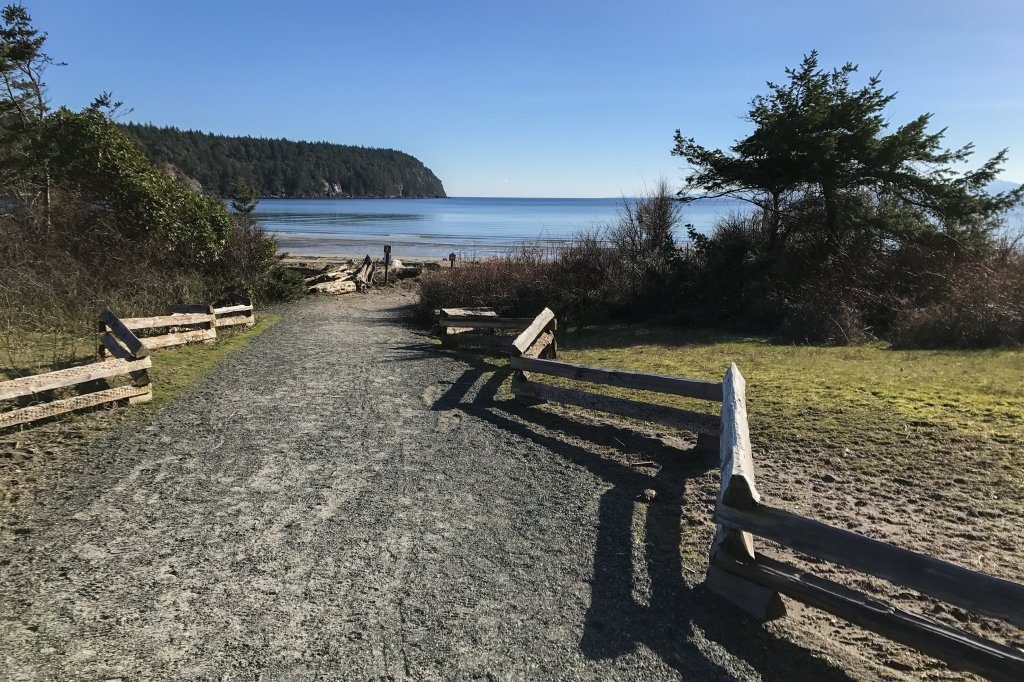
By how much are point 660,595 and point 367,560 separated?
2.18m

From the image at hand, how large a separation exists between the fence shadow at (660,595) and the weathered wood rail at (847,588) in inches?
10.6

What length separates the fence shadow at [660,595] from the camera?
12.4 ft

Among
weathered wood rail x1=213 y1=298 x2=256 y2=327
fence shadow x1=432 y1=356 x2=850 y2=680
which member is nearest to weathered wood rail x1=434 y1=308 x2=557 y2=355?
weathered wood rail x1=213 y1=298 x2=256 y2=327

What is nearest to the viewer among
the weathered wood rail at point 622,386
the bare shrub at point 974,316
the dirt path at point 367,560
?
the dirt path at point 367,560

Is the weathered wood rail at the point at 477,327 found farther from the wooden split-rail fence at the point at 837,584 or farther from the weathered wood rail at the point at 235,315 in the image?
the wooden split-rail fence at the point at 837,584

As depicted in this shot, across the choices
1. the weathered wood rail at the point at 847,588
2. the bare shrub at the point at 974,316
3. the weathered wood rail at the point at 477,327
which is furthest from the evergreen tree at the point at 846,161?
the weathered wood rail at the point at 847,588

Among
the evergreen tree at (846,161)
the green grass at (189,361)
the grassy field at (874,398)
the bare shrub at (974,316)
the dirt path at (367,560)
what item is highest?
the evergreen tree at (846,161)

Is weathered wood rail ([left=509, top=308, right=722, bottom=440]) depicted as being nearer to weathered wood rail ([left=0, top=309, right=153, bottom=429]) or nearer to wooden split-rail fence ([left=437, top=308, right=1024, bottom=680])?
wooden split-rail fence ([left=437, top=308, right=1024, bottom=680])

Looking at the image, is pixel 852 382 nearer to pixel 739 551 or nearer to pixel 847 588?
pixel 739 551

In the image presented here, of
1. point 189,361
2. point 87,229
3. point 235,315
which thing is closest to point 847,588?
point 189,361

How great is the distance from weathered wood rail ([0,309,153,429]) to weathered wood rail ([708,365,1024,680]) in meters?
7.72

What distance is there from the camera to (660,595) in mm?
4430

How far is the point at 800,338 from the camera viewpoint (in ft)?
47.3

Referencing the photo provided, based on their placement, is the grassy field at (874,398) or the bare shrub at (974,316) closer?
the grassy field at (874,398)
